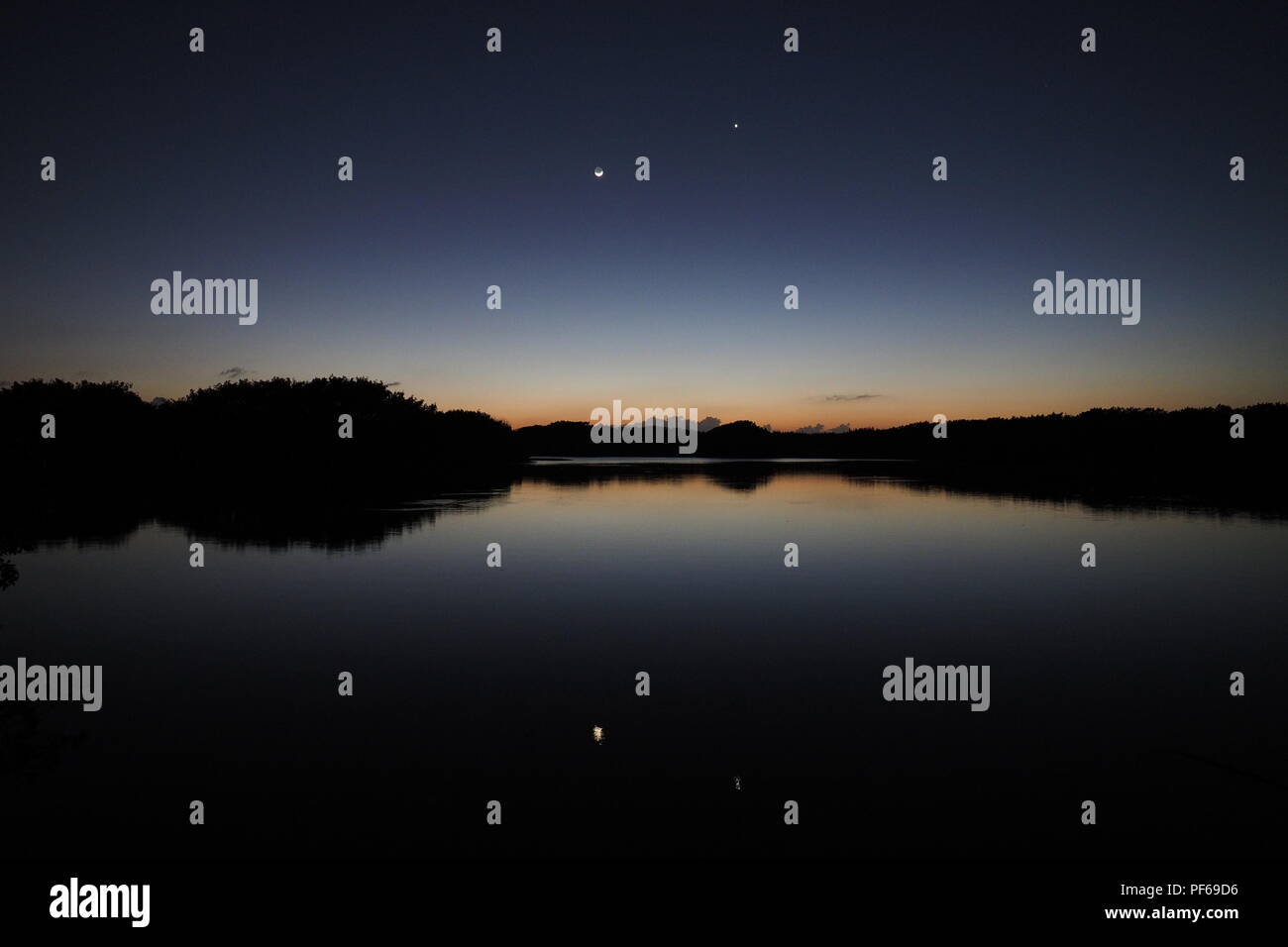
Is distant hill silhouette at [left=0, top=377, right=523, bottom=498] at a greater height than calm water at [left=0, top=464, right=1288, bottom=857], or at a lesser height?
greater

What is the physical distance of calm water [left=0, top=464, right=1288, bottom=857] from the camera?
7.85 m

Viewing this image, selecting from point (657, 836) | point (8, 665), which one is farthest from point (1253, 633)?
point (8, 665)

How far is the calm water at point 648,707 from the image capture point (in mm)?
7852
